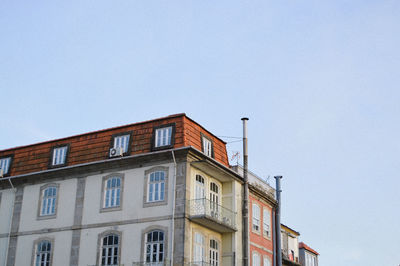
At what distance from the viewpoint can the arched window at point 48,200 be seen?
110ft

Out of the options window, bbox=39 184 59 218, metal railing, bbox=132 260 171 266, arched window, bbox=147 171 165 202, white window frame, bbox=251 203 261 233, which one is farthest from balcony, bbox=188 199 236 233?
window, bbox=39 184 59 218

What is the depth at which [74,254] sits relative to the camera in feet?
103

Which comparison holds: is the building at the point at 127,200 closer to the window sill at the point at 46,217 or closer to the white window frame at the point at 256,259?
the window sill at the point at 46,217

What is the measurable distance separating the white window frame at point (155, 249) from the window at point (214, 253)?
343cm

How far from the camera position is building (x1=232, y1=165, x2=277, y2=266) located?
115 ft

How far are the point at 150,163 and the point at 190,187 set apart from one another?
267cm

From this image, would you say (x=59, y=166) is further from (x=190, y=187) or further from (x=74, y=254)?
(x=190, y=187)

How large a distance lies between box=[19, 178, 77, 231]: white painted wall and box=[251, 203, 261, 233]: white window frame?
11.1 meters

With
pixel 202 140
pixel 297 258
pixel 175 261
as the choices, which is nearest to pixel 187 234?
pixel 175 261

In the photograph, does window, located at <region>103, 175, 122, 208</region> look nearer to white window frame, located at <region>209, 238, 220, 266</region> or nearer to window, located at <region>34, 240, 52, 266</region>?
window, located at <region>34, 240, 52, 266</region>

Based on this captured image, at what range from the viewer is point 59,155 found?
113ft

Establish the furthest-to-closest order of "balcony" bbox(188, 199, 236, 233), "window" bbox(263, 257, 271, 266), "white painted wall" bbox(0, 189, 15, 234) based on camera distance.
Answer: "window" bbox(263, 257, 271, 266) < "white painted wall" bbox(0, 189, 15, 234) < "balcony" bbox(188, 199, 236, 233)

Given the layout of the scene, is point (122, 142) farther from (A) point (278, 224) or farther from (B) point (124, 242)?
(A) point (278, 224)

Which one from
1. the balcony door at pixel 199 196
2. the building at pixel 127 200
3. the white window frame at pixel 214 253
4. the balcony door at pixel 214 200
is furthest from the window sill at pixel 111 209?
the white window frame at pixel 214 253
